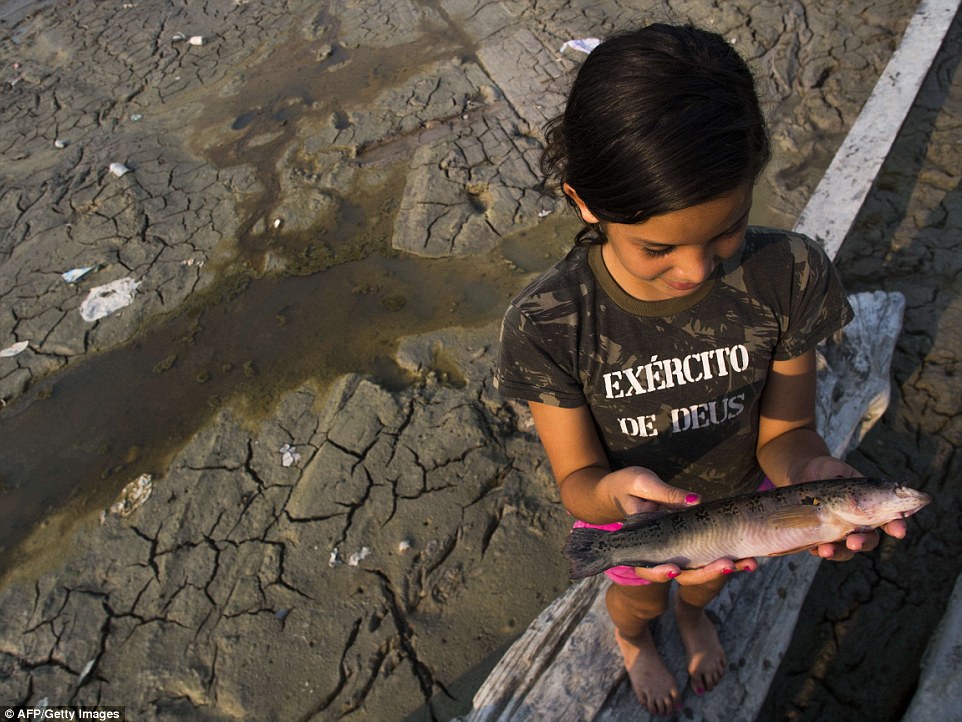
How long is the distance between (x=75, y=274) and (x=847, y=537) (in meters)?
4.55

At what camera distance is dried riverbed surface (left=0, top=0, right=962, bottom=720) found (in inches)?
97.7

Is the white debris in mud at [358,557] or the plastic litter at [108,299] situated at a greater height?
the plastic litter at [108,299]

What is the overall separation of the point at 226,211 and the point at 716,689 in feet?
13.5

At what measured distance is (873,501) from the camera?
1243mm

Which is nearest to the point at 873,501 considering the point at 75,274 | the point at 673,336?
the point at 673,336

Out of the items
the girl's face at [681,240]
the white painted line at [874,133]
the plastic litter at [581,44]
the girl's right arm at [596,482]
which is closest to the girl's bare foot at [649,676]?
the girl's right arm at [596,482]

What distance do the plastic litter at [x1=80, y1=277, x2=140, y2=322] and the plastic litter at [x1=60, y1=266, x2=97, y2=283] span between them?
17 cm

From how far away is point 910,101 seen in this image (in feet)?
12.6

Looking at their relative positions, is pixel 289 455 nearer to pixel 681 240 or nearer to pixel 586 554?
pixel 586 554

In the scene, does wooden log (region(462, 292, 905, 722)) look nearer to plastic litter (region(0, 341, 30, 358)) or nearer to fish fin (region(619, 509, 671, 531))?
fish fin (region(619, 509, 671, 531))

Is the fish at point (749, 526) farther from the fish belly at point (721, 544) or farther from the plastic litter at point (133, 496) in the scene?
the plastic litter at point (133, 496)

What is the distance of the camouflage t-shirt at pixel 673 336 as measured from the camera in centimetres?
148

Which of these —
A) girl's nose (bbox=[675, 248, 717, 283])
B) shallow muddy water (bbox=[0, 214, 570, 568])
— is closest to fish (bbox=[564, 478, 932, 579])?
girl's nose (bbox=[675, 248, 717, 283])

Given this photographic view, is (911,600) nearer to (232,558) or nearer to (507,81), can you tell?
(232,558)
